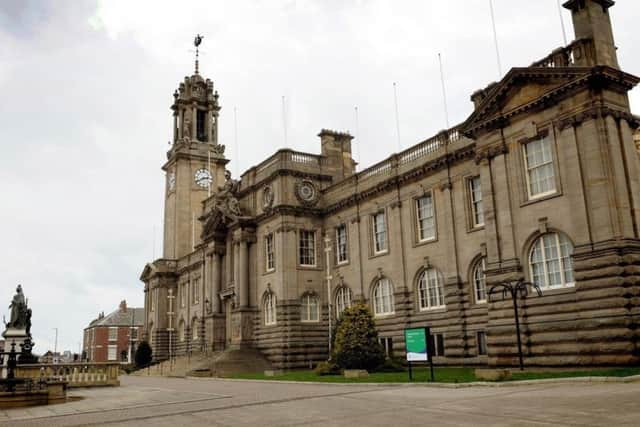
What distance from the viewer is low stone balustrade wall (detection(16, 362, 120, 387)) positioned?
3331cm

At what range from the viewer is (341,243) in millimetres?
47781

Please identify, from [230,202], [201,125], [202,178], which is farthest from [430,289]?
[201,125]

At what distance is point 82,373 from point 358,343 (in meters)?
15.3

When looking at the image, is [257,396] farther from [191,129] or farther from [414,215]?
[191,129]

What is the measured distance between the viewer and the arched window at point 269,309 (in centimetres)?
4866

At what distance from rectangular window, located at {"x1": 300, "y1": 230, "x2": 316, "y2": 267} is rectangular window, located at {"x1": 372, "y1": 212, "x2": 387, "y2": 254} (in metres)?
6.85

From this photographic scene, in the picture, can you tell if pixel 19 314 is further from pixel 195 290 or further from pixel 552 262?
pixel 195 290

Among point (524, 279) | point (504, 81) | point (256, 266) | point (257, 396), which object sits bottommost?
point (257, 396)

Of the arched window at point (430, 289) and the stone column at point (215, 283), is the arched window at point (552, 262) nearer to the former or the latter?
the arched window at point (430, 289)

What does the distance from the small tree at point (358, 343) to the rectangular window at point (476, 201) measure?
8.04 meters

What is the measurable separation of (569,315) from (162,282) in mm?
58313

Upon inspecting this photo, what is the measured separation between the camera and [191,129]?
8025cm

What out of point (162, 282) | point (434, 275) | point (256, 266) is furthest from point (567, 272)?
point (162, 282)

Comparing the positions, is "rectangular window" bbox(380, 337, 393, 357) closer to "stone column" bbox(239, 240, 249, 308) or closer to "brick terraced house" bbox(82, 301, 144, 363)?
"stone column" bbox(239, 240, 249, 308)
